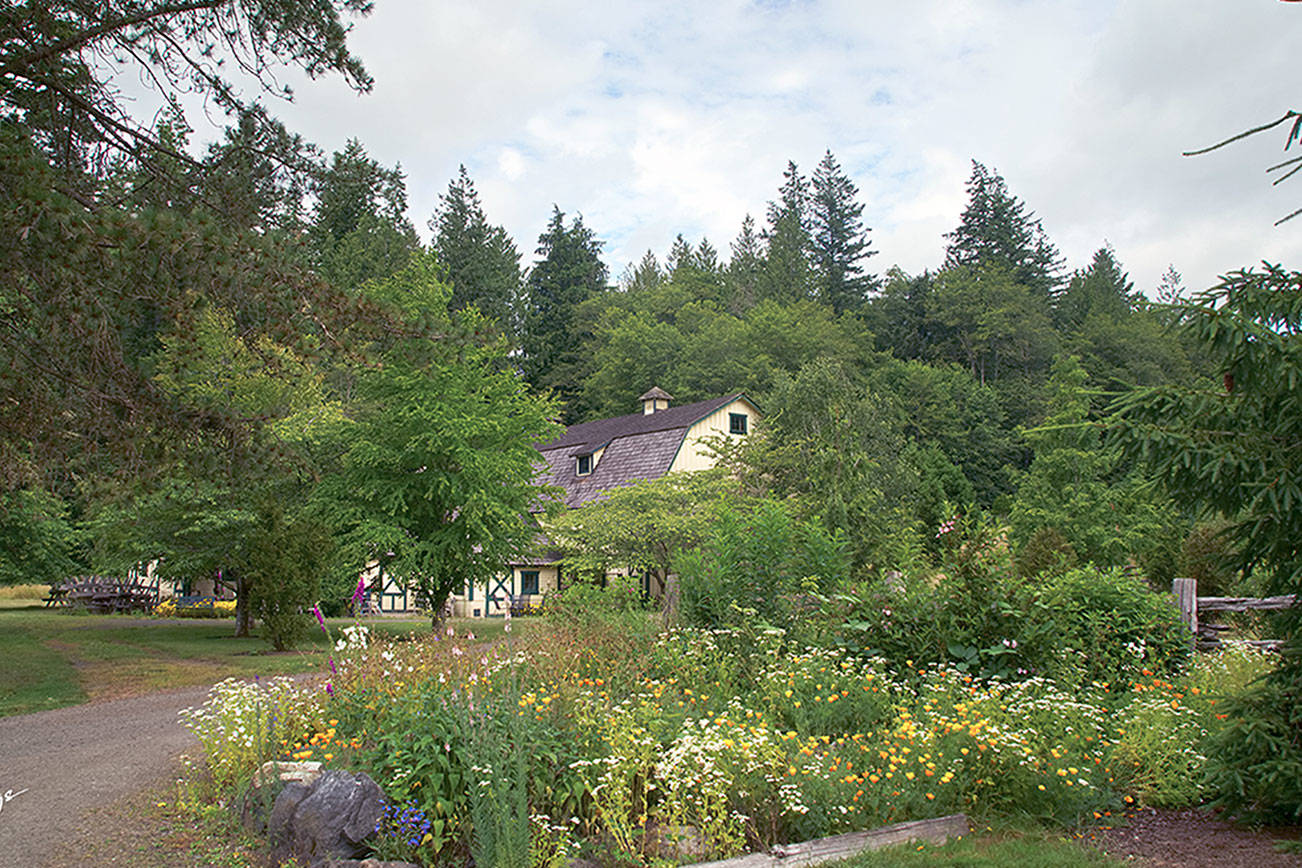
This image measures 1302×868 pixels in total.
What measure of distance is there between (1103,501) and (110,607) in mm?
34519

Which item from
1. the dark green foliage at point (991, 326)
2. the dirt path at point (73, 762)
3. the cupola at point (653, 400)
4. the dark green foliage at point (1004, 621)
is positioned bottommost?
the dirt path at point (73, 762)

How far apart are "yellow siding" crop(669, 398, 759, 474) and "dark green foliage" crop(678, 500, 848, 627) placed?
66.3 feet

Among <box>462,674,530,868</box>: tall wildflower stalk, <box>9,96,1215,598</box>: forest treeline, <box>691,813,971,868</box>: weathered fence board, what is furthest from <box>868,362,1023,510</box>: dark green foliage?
<box>462,674,530,868</box>: tall wildflower stalk

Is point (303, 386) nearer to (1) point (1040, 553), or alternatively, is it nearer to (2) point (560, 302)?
(1) point (1040, 553)

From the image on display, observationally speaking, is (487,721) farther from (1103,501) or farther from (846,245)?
(846,245)

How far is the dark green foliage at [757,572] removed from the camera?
9.91 metres

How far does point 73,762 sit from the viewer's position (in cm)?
820

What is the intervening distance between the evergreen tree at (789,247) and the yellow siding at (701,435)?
869 inches

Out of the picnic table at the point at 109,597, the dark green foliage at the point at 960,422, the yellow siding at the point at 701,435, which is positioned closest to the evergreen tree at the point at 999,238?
the dark green foliage at the point at 960,422

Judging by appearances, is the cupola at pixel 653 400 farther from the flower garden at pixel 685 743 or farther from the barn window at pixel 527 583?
the flower garden at pixel 685 743

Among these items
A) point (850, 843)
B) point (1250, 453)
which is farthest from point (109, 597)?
point (1250, 453)

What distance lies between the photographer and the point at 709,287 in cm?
5881

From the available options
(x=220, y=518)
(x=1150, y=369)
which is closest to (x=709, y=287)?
(x=1150, y=369)

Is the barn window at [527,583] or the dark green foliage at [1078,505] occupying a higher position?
the dark green foliage at [1078,505]
